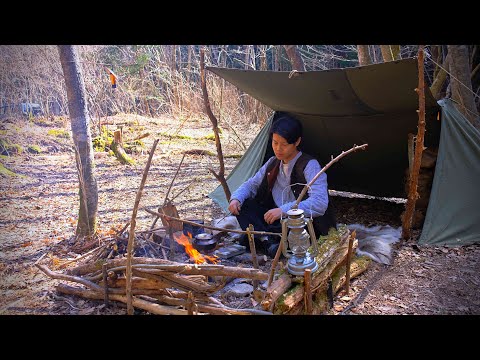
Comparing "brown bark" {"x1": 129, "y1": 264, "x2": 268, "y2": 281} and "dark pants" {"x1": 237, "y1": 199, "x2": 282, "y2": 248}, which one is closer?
"brown bark" {"x1": 129, "y1": 264, "x2": 268, "y2": 281}

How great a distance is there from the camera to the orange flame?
2.79m

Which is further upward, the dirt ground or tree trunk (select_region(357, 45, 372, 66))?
tree trunk (select_region(357, 45, 372, 66))

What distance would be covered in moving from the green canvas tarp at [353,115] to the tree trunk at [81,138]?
1.23 meters

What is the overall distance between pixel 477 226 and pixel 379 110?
129cm

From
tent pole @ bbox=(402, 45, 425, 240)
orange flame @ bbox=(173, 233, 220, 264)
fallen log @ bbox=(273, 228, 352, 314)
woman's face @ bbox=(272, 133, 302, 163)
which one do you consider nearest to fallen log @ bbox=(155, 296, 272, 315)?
fallen log @ bbox=(273, 228, 352, 314)

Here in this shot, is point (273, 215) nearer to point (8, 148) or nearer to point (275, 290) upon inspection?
point (275, 290)

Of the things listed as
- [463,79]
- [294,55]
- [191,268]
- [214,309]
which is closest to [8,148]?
[294,55]

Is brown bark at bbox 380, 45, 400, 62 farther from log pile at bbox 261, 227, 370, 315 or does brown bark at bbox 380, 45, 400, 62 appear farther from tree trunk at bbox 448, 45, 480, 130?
log pile at bbox 261, 227, 370, 315

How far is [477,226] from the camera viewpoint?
3.08 m

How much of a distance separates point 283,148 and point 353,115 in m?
1.13

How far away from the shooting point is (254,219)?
327 centimetres

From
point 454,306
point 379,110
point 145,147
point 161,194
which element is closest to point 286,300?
point 454,306

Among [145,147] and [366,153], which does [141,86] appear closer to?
[145,147]

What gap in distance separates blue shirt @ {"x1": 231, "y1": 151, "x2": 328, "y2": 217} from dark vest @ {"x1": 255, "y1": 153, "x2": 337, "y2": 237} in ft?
0.11
